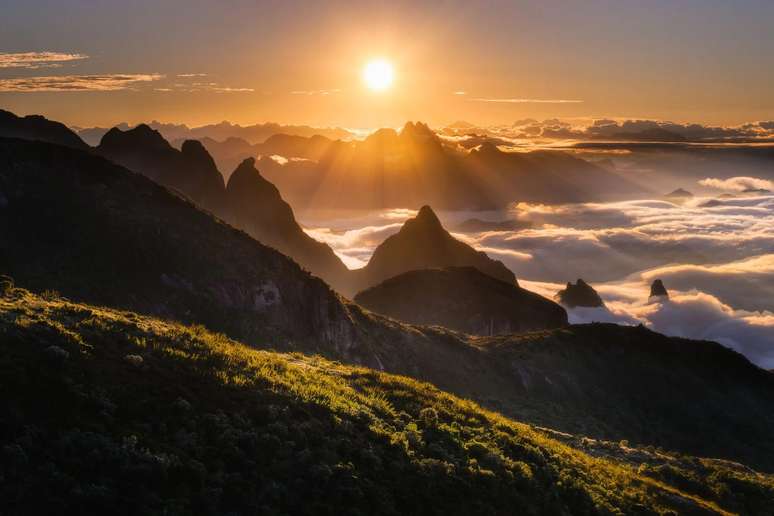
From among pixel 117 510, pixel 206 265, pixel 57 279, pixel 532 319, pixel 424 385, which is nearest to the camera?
pixel 117 510

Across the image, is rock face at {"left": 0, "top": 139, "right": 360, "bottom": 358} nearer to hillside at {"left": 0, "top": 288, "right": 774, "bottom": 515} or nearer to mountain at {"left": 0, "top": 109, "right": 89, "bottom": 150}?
hillside at {"left": 0, "top": 288, "right": 774, "bottom": 515}

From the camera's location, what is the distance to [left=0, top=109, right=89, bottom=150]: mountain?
162m

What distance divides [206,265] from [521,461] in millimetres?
41297

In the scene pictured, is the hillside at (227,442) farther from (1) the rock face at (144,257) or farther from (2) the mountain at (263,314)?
(1) the rock face at (144,257)

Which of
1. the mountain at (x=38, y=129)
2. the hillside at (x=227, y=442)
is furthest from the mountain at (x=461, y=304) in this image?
the hillside at (x=227, y=442)

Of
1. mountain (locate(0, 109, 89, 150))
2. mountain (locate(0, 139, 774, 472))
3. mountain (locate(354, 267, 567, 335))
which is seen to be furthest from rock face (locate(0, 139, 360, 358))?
mountain (locate(0, 109, 89, 150))

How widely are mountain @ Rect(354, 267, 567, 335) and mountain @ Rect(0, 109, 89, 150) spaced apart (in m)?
99.4

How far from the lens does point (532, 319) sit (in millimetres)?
145125

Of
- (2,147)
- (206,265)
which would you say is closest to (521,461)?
(206,265)

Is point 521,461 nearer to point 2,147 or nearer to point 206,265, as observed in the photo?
point 206,265

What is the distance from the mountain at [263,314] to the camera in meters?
46.0

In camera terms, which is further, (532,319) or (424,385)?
(532,319)

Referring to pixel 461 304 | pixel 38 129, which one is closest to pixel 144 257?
pixel 461 304

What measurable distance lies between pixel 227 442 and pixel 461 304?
128408 mm
